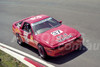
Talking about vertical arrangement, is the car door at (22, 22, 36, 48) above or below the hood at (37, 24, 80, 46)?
below

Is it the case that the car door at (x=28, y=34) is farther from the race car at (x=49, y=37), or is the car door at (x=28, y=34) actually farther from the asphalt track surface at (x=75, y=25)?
the asphalt track surface at (x=75, y=25)

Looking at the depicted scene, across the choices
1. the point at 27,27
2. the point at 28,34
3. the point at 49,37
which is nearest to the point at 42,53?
the point at 49,37

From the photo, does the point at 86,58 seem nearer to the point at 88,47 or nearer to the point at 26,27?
the point at 88,47

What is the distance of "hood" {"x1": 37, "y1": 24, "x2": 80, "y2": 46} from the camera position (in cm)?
768

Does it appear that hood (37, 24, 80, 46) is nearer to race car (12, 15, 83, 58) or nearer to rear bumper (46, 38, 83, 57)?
race car (12, 15, 83, 58)

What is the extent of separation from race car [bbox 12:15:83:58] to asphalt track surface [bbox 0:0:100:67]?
1.36 ft

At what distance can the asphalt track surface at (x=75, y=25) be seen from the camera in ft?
25.0

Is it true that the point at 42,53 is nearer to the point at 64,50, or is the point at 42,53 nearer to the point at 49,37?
the point at 49,37

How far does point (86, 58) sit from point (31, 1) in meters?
15.5

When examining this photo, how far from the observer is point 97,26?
11.0m

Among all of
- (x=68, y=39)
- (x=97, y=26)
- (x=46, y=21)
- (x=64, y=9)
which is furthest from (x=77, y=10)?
(x=68, y=39)

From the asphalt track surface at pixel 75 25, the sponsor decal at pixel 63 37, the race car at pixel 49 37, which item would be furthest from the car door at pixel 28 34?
the sponsor decal at pixel 63 37

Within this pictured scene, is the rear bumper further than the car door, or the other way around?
the car door

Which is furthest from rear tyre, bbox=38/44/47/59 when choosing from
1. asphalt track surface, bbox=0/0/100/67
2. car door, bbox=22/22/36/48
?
car door, bbox=22/22/36/48
